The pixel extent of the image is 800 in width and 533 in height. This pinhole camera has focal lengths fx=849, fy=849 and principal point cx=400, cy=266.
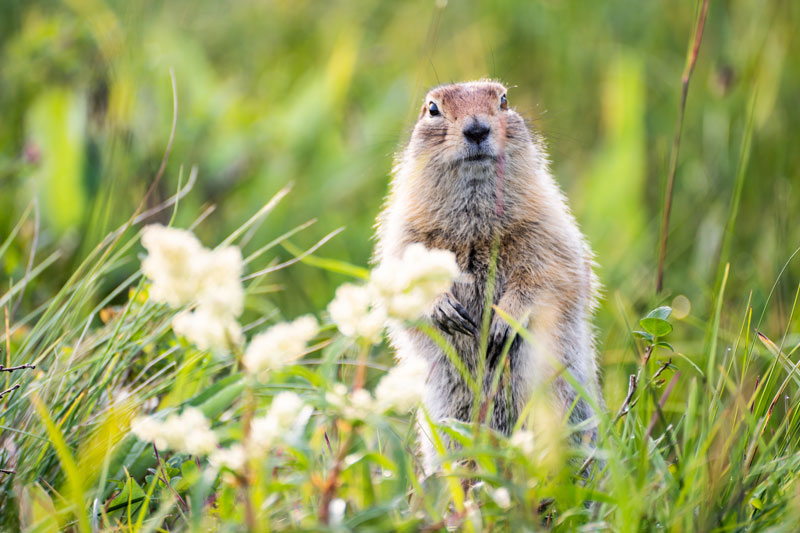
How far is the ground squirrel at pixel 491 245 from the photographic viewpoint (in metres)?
3.27

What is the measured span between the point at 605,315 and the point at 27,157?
3.44 metres

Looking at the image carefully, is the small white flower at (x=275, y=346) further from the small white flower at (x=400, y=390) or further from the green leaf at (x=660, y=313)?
the green leaf at (x=660, y=313)

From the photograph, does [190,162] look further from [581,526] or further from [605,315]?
[581,526]

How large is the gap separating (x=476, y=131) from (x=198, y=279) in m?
2.18

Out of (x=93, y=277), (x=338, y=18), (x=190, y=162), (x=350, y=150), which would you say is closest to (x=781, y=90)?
(x=350, y=150)

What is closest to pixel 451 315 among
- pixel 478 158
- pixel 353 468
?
pixel 478 158

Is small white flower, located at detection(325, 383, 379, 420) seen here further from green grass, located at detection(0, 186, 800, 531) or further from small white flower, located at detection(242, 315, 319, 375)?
small white flower, located at detection(242, 315, 319, 375)

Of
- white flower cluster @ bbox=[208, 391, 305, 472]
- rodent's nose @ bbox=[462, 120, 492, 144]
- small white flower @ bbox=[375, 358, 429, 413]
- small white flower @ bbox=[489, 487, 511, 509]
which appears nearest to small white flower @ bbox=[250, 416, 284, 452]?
white flower cluster @ bbox=[208, 391, 305, 472]

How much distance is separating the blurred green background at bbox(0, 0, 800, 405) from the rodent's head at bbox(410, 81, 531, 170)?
41 cm

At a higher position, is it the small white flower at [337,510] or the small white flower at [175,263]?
the small white flower at [175,263]

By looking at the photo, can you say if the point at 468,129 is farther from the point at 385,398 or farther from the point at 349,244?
the point at 349,244

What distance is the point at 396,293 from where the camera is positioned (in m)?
1.75

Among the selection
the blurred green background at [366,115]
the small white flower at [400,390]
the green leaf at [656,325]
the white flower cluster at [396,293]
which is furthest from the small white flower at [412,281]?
the blurred green background at [366,115]

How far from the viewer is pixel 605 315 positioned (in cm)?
524
